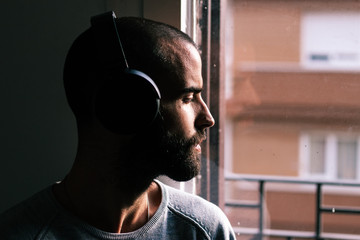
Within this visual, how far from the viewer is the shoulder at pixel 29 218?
0.65m

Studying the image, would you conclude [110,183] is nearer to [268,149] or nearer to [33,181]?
[33,181]

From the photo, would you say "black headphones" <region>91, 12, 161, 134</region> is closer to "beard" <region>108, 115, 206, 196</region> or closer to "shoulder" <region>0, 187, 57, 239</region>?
"beard" <region>108, 115, 206, 196</region>

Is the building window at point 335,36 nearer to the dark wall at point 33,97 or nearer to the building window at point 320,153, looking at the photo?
the building window at point 320,153

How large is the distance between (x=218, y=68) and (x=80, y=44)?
34cm

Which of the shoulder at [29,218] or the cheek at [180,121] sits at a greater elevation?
the cheek at [180,121]

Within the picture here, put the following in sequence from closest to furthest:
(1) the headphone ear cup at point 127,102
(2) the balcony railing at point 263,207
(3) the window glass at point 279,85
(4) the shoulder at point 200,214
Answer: (1) the headphone ear cup at point 127,102
(4) the shoulder at point 200,214
(3) the window glass at point 279,85
(2) the balcony railing at point 263,207

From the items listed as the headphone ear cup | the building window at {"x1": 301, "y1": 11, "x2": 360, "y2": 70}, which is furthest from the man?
the building window at {"x1": 301, "y1": 11, "x2": 360, "y2": 70}

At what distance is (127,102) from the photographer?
0.61 metres

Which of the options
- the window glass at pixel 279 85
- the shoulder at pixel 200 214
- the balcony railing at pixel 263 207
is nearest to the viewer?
the shoulder at pixel 200 214

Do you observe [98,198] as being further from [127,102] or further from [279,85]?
[279,85]

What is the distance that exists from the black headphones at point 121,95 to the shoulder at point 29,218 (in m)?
0.17

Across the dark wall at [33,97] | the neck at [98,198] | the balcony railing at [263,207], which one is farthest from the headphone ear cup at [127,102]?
the balcony railing at [263,207]

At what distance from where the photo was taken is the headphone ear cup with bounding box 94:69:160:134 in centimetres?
61

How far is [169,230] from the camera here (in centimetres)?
74
